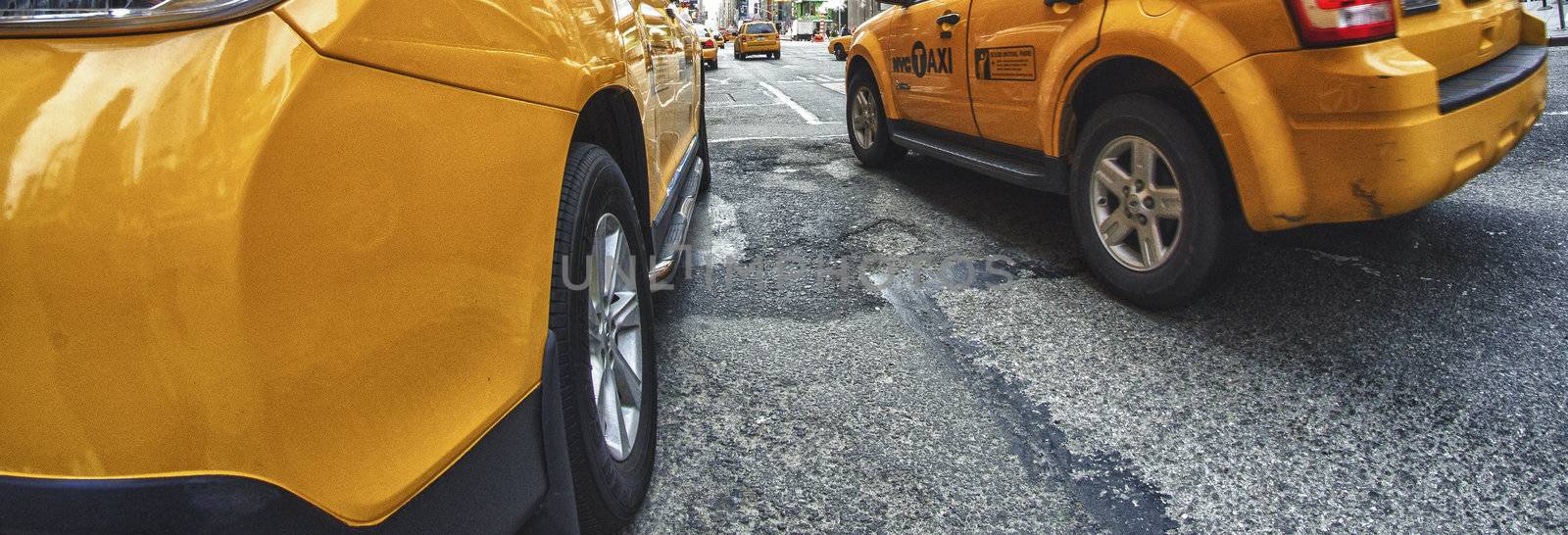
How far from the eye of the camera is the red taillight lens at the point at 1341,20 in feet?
8.09

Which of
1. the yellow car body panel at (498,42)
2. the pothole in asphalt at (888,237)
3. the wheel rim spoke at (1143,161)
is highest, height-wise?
the yellow car body panel at (498,42)

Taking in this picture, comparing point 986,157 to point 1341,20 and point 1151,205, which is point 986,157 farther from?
point 1341,20

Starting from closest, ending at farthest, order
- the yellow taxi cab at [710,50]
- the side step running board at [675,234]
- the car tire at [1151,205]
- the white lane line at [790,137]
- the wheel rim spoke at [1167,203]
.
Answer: the side step running board at [675,234], the car tire at [1151,205], the wheel rim spoke at [1167,203], the white lane line at [790,137], the yellow taxi cab at [710,50]

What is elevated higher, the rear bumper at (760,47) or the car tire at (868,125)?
the rear bumper at (760,47)

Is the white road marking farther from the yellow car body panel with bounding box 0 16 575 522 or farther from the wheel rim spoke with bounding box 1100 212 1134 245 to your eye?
the yellow car body panel with bounding box 0 16 575 522

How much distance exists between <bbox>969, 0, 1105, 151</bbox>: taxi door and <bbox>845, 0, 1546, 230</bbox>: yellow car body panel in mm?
105

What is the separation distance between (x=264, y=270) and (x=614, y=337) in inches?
42.6

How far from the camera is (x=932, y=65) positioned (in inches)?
187

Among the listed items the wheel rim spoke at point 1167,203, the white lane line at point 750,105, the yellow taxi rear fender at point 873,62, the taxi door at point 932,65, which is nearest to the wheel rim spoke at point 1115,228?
the wheel rim spoke at point 1167,203

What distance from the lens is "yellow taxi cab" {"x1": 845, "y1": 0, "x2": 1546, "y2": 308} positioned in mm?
2490

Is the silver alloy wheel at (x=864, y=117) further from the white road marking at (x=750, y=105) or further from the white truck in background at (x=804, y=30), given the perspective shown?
the white truck in background at (x=804, y=30)

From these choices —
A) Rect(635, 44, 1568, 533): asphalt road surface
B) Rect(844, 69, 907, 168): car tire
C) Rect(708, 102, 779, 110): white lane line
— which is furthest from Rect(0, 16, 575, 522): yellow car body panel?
Rect(708, 102, 779, 110): white lane line

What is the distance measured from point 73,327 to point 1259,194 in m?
2.80

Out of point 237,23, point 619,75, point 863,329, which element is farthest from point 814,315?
point 237,23
